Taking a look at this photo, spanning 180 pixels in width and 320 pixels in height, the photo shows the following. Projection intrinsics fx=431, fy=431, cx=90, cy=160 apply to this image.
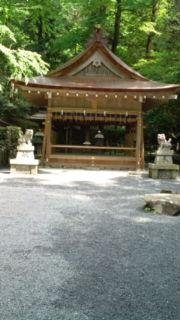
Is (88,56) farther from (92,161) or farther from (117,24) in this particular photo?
(117,24)

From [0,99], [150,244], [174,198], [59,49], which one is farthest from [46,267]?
[59,49]

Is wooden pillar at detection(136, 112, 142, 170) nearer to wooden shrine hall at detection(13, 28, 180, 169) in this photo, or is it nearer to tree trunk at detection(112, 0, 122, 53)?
wooden shrine hall at detection(13, 28, 180, 169)

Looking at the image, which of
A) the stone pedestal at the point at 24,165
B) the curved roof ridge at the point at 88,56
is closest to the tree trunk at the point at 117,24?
the curved roof ridge at the point at 88,56

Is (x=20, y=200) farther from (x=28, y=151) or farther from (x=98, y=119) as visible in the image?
(x=98, y=119)

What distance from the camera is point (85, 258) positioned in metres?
5.23

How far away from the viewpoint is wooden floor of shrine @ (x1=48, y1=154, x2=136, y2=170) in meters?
17.1

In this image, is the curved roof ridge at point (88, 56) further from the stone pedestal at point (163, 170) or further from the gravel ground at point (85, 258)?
the gravel ground at point (85, 258)

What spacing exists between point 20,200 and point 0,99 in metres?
13.1

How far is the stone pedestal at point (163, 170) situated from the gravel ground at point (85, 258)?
16.2ft

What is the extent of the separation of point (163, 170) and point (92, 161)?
3.49m

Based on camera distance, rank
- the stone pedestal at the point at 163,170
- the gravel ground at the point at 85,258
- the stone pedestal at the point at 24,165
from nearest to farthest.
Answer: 1. the gravel ground at the point at 85,258
2. the stone pedestal at the point at 24,165
3. the stone pedestal at the point at 163,170

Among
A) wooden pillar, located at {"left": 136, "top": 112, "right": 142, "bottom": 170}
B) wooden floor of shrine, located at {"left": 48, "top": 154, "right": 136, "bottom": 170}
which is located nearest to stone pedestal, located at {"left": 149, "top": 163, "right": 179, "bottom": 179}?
wooden pillar, located at {"left": 136, "top": 112, "right": 142, "bottom": 170}

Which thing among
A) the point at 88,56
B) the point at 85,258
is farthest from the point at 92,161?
the point at 85,258

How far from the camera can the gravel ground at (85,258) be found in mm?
3799
